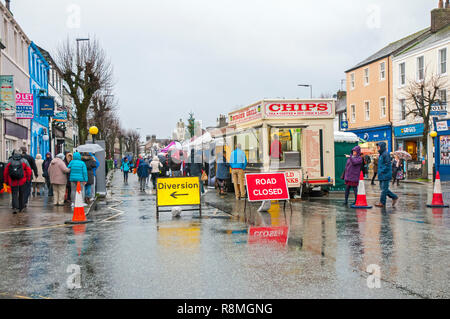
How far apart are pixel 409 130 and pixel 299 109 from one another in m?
21.7

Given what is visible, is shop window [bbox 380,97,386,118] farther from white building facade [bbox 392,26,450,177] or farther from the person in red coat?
the person in red coat

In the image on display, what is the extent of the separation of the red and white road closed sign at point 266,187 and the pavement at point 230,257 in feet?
2.29

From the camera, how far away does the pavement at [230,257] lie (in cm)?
545

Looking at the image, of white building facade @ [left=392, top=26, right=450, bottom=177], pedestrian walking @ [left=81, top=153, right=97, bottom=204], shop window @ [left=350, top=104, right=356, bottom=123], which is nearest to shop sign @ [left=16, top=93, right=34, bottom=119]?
pedestrian walking @ [left=81, top=153, right=97, bottom=204]

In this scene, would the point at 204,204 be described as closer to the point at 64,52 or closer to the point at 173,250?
the point at 173,250

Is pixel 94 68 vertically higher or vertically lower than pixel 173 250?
higher

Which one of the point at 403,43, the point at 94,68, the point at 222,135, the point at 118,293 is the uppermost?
the point at 403,43

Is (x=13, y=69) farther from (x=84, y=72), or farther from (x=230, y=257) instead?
(x=230, y=257)

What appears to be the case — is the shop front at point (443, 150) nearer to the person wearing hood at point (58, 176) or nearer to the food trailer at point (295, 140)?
the food trailer at point (295, 140)

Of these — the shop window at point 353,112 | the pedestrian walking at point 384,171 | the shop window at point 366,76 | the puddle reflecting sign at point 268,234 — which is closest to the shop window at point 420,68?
the shop window at point 366,76

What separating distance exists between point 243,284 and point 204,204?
A: 10107 mm

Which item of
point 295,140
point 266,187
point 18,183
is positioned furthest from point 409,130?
point 18,183

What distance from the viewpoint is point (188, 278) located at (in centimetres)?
595

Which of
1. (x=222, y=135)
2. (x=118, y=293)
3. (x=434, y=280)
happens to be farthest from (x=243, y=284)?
(x=222, y=135)
